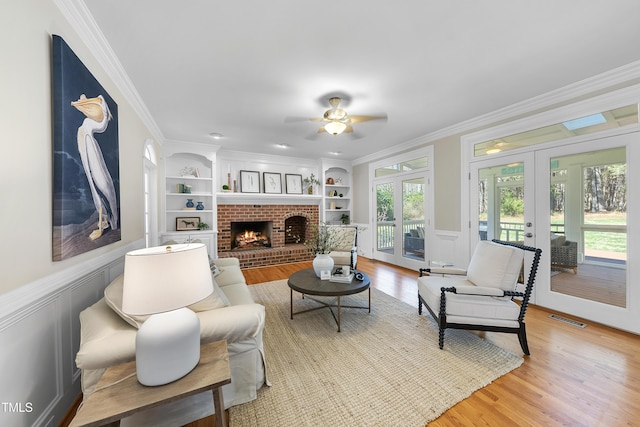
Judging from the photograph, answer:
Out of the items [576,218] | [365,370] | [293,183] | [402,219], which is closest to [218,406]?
[365,370]

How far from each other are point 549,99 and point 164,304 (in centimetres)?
399

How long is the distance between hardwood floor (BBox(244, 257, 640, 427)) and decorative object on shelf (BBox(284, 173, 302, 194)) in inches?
174

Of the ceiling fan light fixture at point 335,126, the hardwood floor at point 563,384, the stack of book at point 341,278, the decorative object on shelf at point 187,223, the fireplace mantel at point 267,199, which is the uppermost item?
the ceiling fan light fixture at point 335,126

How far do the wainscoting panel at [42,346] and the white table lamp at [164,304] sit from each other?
536 mm

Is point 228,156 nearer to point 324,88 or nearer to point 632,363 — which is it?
point 324,88

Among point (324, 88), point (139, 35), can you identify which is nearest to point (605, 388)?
point (324, 88)

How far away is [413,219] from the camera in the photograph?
4.73 m

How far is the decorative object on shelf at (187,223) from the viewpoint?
4.78 meters

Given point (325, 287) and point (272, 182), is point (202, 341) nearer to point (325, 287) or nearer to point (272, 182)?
point (325, 287)


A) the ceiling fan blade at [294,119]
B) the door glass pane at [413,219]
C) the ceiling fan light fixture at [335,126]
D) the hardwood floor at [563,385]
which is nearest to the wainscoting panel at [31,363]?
the hardwood floor at [563,385]

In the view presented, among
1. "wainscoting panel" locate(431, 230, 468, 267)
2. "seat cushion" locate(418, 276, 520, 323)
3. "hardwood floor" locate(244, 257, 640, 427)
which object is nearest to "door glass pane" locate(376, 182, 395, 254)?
"wainscoting panel" locate(431, 230, 468, 267)

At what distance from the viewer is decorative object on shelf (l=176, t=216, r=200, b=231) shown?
478 centimetres

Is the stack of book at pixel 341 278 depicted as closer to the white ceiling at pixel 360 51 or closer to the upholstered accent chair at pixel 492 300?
the upholstered accent chair at pixel 492 300

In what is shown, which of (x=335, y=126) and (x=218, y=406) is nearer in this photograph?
(x=218, y=406)
